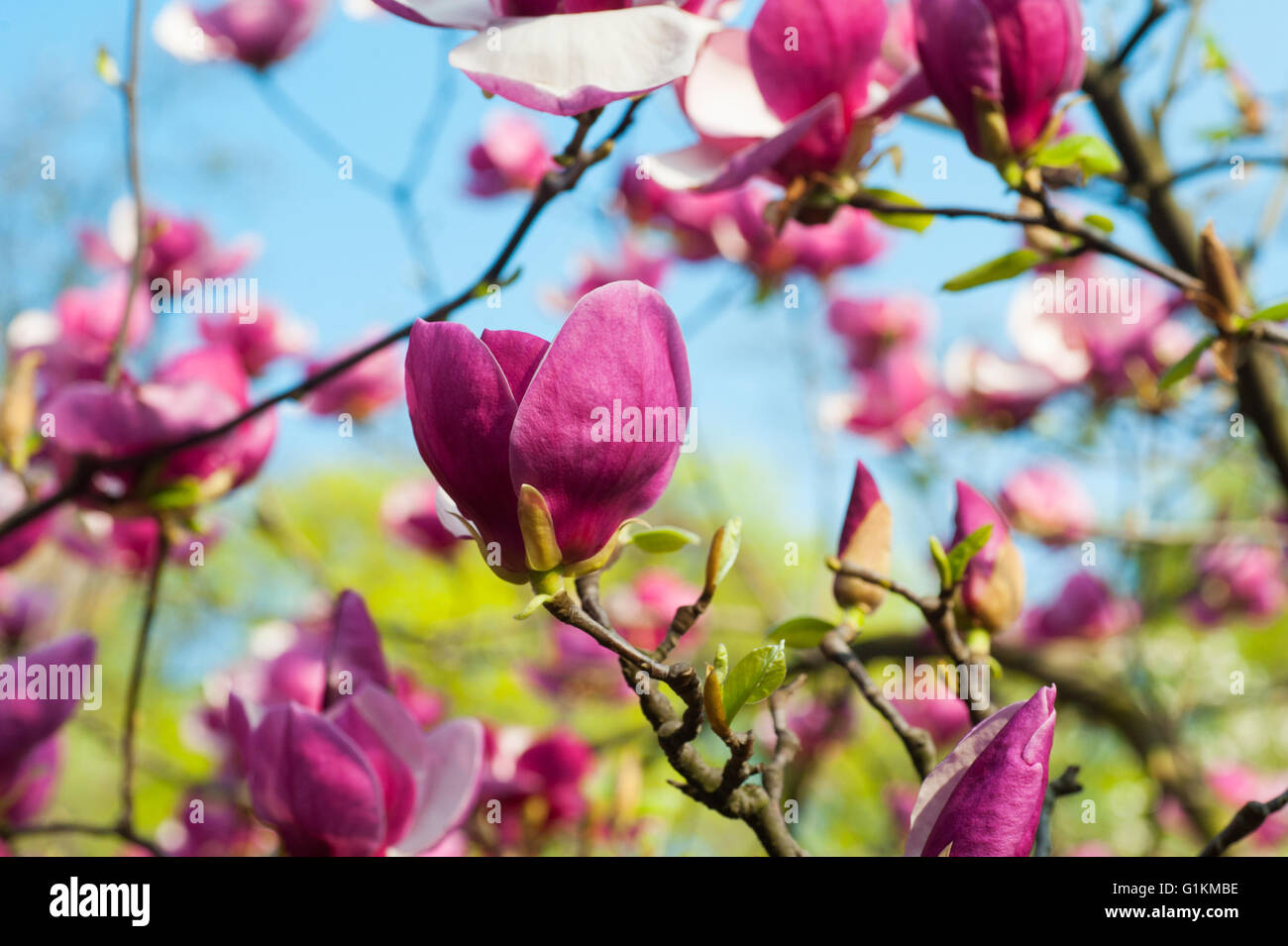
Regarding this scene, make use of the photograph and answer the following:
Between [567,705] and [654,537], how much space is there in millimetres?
1531

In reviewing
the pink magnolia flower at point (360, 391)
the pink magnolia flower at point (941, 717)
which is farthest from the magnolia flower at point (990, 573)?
the pink magnolia flower at point (360, 391)

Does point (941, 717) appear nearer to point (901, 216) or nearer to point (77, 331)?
point (901, 216)

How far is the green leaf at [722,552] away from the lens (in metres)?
0.45

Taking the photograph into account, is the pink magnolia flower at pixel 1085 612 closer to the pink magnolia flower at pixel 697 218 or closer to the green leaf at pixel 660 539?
the pink magnolia flower at pixel 697 218

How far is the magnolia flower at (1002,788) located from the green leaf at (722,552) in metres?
0.13

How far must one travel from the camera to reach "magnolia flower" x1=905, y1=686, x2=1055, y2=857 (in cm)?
40

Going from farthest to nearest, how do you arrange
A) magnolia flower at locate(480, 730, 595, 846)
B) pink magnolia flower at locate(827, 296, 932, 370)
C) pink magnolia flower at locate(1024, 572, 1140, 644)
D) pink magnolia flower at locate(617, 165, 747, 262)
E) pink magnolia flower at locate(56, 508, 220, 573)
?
pink magnolia flower at locate(827, 296, 932, 370)
pink magnolia flower at locate(1024, 572, 1140, 644)
pink magnolia flower at locate(617, 165, 747, 262)
pink magnolia flower at locate(56, 508, 220, 573)
magnolia flower at locate(480, 730, 595, 846)

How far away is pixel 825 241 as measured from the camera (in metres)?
1.68

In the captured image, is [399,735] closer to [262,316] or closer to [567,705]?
[262,316]

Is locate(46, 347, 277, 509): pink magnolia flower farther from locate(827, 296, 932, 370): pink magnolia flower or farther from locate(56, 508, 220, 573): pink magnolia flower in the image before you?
locate(827, 296, 932, 370): pink magnolia flower

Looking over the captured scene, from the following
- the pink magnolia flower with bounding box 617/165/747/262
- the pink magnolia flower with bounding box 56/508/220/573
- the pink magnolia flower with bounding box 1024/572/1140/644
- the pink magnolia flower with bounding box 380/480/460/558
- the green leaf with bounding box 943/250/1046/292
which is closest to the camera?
the green leaf with bounding box 943/250/1046/292

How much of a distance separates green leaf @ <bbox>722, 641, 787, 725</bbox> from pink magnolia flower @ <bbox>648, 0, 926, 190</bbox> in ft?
1.01

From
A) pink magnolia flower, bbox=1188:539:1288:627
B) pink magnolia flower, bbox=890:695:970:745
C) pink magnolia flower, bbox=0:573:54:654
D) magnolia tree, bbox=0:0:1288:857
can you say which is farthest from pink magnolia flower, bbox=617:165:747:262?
pink magnolia flower, bbox=1188:539:1288:627
